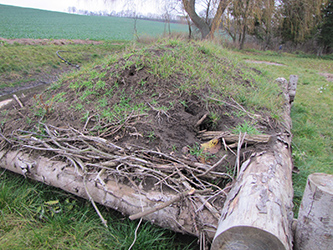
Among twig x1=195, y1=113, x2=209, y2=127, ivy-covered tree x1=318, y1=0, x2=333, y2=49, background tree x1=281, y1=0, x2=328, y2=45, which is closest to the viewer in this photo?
twig x1=195, y1=113, x2=209, y2=127

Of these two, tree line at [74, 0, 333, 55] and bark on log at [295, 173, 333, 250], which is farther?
tree line at [74, 0, 333, 55]

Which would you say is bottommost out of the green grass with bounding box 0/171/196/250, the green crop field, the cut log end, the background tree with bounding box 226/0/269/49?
the green grass with bounding box 0/171/196/250

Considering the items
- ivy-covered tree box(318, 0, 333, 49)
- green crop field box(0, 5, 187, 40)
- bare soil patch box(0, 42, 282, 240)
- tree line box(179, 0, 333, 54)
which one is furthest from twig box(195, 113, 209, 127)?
ivy-covered tree box(318, 0, 333, 49)

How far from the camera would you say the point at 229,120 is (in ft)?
8.88

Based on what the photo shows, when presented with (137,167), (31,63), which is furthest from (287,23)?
(137,167)

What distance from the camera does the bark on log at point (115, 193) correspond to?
67.0 inches

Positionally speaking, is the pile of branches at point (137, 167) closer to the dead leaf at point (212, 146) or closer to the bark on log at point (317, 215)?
the dead leaf at point (212, 146)

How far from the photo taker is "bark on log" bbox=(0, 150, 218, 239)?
1.70m

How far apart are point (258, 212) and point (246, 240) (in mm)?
164

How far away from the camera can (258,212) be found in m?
1.26

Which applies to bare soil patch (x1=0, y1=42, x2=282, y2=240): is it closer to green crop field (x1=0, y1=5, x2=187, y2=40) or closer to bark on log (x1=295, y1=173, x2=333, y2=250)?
bark on log (x1=295, y1=173, x2=333, y2=250)

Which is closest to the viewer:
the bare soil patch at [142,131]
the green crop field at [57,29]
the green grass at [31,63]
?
the bare soil patch at [142,131]

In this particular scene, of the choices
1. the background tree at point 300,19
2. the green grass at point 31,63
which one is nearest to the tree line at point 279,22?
the background tree at point 300,19

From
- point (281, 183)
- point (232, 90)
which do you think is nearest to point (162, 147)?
point (281, 183)
